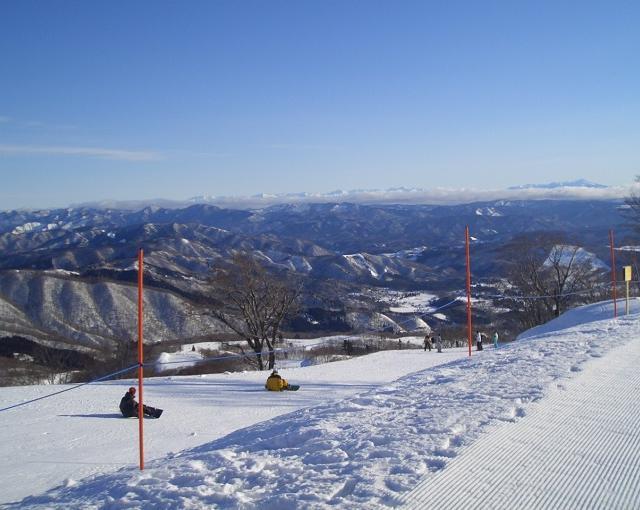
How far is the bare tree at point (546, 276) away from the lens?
45219 millimetres

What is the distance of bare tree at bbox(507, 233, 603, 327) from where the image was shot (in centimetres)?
4522

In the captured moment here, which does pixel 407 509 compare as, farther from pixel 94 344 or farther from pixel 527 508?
pixel 94 344

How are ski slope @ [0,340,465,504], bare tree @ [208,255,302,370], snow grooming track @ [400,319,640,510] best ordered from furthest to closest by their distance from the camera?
bare tree @ [208,255,302,370] → ski slope @ [0,340,465,504] → snow grooming track @ [400,319,640,510]

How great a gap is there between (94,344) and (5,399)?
7295 cm

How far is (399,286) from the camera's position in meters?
168

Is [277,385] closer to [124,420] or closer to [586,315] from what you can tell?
[124,420]

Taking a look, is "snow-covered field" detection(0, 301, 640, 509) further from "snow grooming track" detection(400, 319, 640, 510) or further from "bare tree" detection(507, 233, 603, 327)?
"bare tree" detection(507, 233, 603, 327)

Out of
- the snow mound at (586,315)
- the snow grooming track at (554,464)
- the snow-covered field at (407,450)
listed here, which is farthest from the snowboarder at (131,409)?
the snow mound at (586,315)

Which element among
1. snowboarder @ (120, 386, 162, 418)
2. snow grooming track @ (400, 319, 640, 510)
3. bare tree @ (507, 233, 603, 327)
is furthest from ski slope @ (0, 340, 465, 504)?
bare tree @ (507, 233, 603, 327)

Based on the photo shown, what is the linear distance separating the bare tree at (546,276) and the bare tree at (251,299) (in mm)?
20235

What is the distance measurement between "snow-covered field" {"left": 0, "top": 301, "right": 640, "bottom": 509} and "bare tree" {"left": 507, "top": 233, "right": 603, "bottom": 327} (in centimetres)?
3230

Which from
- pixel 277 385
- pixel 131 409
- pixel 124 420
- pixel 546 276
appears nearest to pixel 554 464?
pixel 131 409

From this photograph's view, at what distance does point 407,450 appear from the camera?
6.65m

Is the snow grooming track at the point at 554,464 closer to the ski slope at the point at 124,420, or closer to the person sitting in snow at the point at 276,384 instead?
the ski slope at the point at 124,420
